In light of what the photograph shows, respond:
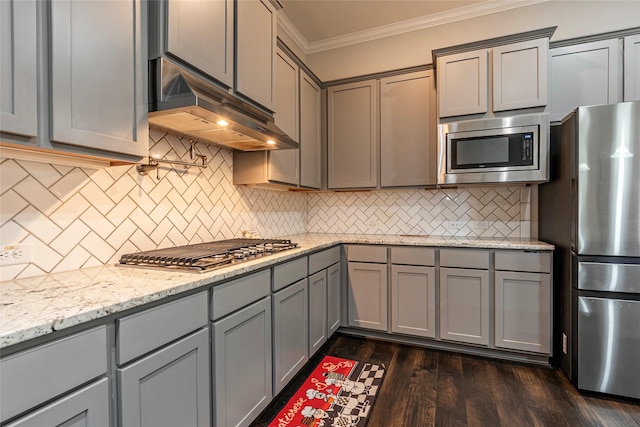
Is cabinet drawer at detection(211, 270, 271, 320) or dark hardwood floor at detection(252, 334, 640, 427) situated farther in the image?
dark hardwood floor at detection(252, 334, 640, 427)

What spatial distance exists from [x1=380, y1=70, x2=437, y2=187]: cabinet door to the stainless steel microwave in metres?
0.24

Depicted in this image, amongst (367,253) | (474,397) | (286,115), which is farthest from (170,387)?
(286,115)

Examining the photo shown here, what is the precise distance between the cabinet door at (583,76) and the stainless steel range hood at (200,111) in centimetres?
223

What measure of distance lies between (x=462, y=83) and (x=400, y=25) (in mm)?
1085

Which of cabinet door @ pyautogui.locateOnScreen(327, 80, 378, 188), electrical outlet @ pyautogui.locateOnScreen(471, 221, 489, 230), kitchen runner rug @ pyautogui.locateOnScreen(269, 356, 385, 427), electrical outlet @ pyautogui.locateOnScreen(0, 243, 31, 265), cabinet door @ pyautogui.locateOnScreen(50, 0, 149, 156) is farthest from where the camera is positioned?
cabinet door @ pyautogui.locateOnScreen(327, 80, 378, 188)

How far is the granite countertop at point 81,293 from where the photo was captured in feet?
2.58

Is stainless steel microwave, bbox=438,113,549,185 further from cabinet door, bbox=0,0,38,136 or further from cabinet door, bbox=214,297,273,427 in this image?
cabinet door, bbox=0,0,38,136

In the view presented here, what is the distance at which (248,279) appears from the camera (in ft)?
5.22

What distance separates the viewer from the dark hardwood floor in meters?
1.77

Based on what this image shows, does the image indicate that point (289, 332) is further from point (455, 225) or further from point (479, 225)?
point (479, 225)

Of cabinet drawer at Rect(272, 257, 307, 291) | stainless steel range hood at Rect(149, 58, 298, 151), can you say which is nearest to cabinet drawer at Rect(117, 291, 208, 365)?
cabinet drawer at Rect(272, 257, 307, 291)

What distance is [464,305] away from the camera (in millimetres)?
2551

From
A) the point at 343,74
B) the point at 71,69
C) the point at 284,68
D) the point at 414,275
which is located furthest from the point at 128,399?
the point at 343,74

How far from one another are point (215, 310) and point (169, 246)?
2.37 feet
